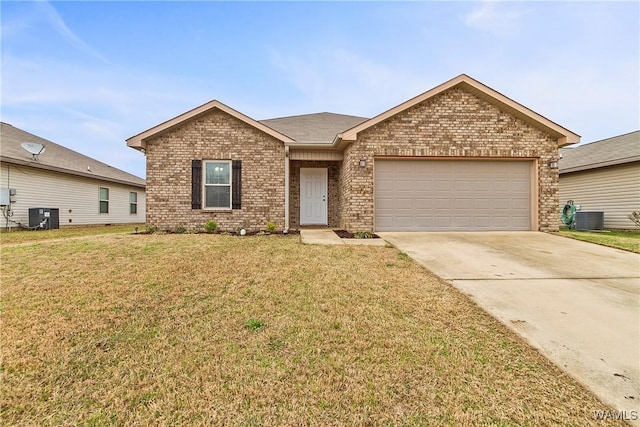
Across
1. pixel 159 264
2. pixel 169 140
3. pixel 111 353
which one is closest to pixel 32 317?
pixel 111 353

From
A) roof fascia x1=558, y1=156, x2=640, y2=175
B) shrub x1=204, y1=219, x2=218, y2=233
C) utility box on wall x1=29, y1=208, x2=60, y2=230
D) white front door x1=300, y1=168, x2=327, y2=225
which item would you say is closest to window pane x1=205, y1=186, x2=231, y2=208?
shrub x1=204, y1=219, x2=218, y2=233

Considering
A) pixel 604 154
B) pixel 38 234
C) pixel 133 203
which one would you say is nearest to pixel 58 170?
pixel 38 234

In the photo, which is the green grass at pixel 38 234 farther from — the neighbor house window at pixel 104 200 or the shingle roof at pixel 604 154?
the shingle roof at pixel 604 154

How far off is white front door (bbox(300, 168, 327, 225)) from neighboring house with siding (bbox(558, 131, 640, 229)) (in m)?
10.9

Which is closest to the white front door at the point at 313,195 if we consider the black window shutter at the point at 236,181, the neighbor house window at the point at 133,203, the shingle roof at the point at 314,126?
the shingle roof at the point at 314,126

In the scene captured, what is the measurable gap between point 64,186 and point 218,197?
8.79 m

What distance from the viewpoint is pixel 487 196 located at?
884 cm

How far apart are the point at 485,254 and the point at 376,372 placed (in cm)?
467

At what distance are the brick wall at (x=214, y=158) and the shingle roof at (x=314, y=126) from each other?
1285mm

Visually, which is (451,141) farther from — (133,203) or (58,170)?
(133,203)

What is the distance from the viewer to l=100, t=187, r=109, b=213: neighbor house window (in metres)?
15.2

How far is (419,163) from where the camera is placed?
8828mm

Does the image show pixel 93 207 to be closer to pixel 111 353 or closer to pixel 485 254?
pixel 111 353

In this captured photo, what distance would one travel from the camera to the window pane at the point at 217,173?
9.56 meters
